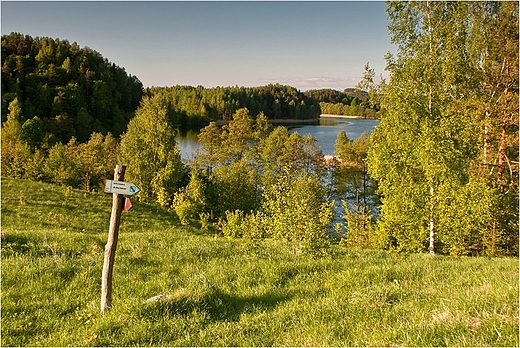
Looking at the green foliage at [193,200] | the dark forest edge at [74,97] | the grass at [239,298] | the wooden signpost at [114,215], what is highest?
the dark forest edge at [74,97]

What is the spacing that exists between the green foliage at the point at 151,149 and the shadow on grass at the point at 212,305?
29249 millimetres

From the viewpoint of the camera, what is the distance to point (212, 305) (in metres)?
6.80

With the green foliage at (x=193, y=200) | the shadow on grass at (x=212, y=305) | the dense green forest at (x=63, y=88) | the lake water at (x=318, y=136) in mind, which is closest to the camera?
the shadow on grass at (x=212, y=305)

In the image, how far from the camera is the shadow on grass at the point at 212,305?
20.4 feet

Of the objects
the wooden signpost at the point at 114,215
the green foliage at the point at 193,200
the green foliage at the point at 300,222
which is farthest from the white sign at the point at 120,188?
the green foliage at the point at 193,200

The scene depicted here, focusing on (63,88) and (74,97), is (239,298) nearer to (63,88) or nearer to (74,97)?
(74,97)

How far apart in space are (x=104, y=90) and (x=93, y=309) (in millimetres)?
110547

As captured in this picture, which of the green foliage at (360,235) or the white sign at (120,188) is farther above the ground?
the white sign at (120,188)

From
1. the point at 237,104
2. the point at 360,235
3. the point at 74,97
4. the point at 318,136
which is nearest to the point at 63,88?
the point at 74,97

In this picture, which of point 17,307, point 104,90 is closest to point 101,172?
point 17,307

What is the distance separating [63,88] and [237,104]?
67892 millimetres

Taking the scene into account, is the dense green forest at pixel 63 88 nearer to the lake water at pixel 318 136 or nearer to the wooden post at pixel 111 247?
the lake water at pixel 318 136

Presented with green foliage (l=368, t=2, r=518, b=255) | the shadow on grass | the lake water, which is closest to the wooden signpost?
the shadow on grass

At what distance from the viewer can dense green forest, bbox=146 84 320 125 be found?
146 metres
